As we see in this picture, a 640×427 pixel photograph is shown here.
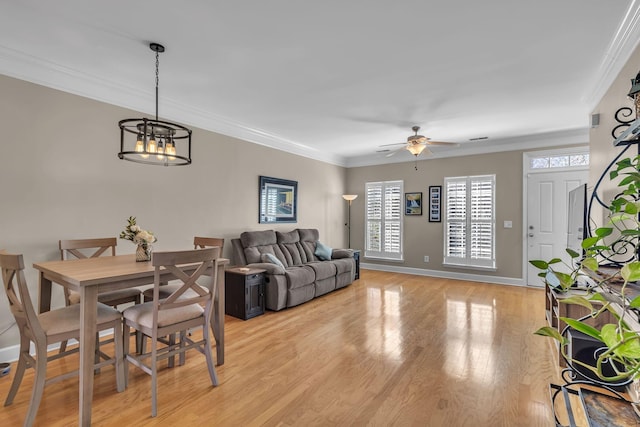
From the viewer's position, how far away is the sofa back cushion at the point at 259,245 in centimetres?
460

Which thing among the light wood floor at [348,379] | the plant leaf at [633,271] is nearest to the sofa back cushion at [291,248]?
the light wood floor at [348,379]

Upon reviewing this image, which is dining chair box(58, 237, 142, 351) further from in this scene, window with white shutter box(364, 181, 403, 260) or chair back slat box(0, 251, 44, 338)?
window with white shutter box(364, 181, 403, 260)

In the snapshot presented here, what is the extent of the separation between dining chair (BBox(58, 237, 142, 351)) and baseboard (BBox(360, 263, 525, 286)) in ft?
17.1

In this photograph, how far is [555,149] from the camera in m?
5.36

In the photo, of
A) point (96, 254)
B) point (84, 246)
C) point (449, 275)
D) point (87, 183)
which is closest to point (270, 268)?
point (96, 254)

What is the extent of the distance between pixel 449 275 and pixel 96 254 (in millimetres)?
5840

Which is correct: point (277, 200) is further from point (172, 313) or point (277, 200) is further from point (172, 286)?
point (172, 313)

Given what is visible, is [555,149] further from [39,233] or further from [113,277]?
[39,233]

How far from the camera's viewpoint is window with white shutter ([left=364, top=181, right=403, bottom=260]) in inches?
275

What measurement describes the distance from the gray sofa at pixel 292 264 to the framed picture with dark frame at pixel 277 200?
0.34 metres

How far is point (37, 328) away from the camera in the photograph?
1.92 meters

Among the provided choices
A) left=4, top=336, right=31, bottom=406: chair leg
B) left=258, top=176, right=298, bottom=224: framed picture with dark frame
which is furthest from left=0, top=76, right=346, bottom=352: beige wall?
left=4, top=336, right=31, bottom=406: chair leg

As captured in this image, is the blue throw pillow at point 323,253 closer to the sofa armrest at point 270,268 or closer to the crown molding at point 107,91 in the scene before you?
the sofa armrest at point 270,268

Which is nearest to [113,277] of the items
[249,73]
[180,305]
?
[180,305]
